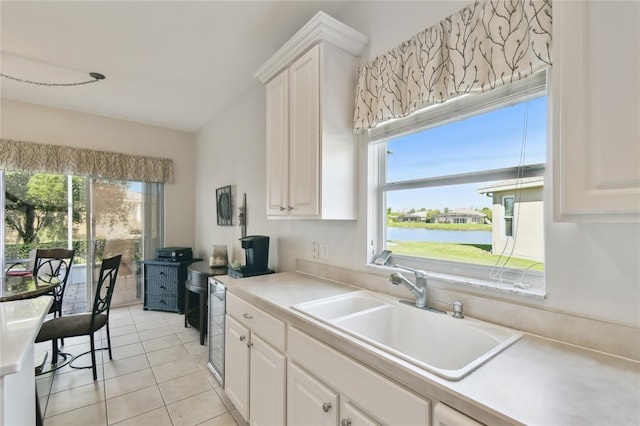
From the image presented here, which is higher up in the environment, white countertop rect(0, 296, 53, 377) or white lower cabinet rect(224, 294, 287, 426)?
white countertop rect(0, 296, 53, 377)

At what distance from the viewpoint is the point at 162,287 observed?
401cm

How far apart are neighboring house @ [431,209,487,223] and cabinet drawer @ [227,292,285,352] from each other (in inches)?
40.5

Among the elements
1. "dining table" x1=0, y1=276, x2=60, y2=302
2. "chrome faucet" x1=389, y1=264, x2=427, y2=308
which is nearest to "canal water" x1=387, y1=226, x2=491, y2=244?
"chrome faucet" x1=389, y1=264, x2=427, y2=308

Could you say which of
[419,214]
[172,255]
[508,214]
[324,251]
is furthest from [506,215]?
[172,255]

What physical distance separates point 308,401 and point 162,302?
Result: 3551 millimetres

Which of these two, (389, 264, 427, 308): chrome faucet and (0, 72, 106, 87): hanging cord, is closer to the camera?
(389, 264, 427, 308): chrome faucet

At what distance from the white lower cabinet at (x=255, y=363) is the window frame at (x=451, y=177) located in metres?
0.73

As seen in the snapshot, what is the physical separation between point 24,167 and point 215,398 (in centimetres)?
360

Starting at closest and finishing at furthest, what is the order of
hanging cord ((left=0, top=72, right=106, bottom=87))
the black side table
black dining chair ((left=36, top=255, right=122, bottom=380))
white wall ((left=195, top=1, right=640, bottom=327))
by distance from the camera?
white wall ((left=195, top=1, right=640, bottom=327)), black dining chair ((left=36, top=255, right=122, bottom=380)), hanging cord ((left=0, top=72, right=106, bottom=87)), the black side table

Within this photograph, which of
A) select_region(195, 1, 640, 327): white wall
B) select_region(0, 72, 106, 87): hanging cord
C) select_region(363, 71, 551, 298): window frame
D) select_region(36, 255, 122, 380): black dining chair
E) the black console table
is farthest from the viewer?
the black console table

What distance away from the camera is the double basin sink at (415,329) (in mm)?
1132

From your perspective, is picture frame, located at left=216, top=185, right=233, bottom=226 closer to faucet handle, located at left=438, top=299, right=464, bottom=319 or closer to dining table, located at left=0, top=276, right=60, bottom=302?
dining table, located at left=0, top=276, right=60, bottom=302

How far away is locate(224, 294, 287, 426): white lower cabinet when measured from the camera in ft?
4.67

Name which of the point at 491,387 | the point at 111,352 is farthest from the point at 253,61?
the point at 111,352
